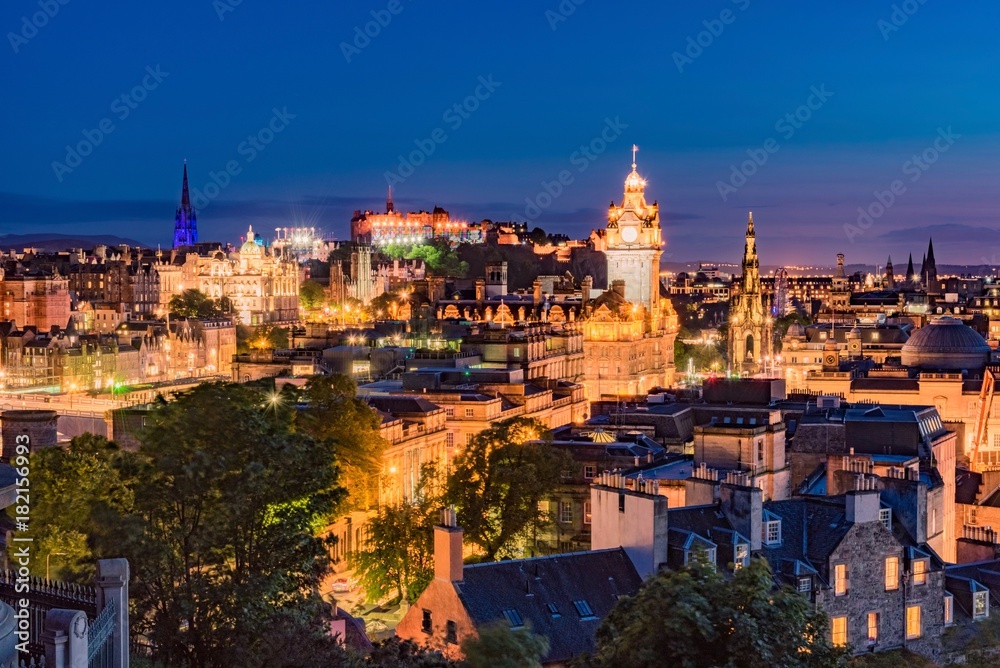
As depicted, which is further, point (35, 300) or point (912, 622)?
point (35, 300)

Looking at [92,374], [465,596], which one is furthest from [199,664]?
[92,374]

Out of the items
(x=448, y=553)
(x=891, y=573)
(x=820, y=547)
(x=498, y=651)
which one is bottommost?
(x=891, y=573)

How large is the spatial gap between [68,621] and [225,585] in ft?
23.8

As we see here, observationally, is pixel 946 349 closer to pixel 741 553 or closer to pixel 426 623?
pixel 741 553

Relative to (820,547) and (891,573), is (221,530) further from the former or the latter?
(891,573)

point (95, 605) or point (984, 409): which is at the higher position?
point (95, 605)

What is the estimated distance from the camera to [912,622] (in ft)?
104

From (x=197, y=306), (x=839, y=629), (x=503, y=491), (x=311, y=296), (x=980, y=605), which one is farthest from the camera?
(x=311, y=296)

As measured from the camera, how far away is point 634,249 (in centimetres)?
11581

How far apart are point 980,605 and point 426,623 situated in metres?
13.4

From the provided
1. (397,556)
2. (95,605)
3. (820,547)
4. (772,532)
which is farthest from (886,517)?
(95,605)

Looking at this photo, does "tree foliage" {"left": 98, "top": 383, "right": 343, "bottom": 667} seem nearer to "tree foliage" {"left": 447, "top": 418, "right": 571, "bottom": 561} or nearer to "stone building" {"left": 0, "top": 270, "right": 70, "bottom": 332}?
"tree foliage" {"left": 447, "top": 418, "right": 571, "bottom": 561}

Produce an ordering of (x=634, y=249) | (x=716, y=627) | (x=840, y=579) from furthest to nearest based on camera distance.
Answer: (x=634, y=249) < (x=840, y=579) < (x=716, y=627)

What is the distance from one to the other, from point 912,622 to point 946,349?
53654 millimetres
